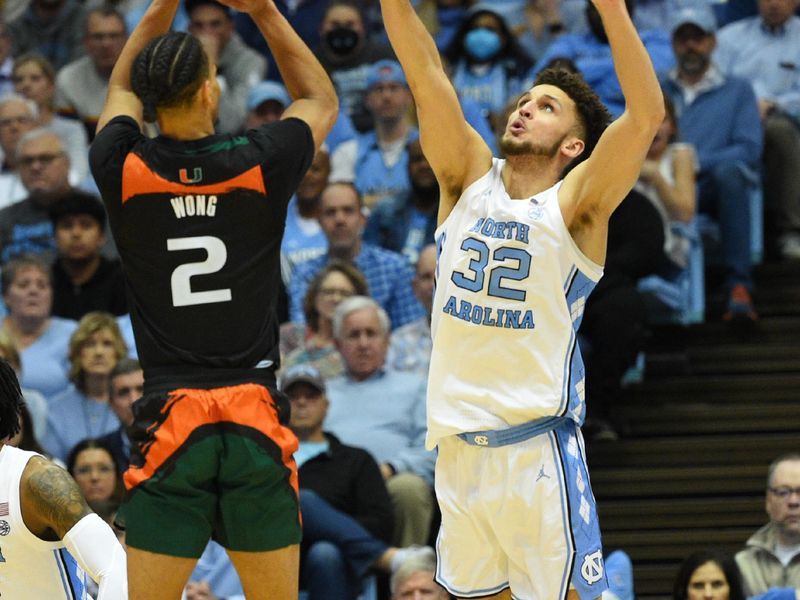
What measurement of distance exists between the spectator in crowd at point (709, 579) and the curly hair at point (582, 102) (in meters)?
2.98

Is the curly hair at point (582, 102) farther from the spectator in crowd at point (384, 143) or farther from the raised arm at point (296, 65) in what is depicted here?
the spectator in crowd at point (384, 143)

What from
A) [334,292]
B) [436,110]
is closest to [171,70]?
[436,110]

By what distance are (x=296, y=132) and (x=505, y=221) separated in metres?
0.84

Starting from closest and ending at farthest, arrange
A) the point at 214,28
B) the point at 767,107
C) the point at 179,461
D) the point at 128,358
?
the point at 179,461, the point at 128,358, the point at 767,107, the point at 214,28

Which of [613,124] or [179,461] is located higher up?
[613,124]

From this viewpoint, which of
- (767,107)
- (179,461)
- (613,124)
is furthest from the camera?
(767,107)

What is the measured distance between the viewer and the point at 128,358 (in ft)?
32.8

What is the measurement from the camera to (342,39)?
13.1 metres

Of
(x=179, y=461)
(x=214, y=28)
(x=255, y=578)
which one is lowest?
(x=255, y=578)

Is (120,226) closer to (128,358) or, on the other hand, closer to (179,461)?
(179,461)

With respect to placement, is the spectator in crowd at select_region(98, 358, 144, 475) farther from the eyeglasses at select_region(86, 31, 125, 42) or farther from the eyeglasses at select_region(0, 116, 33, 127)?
the eyeglasses at select_region(86, 31, 125, 42)

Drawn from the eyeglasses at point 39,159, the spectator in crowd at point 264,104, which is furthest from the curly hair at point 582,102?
the spectator in crowd at point 264,104

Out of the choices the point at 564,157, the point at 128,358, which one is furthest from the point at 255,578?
the point at 128,358

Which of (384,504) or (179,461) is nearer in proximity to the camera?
(179,461)
